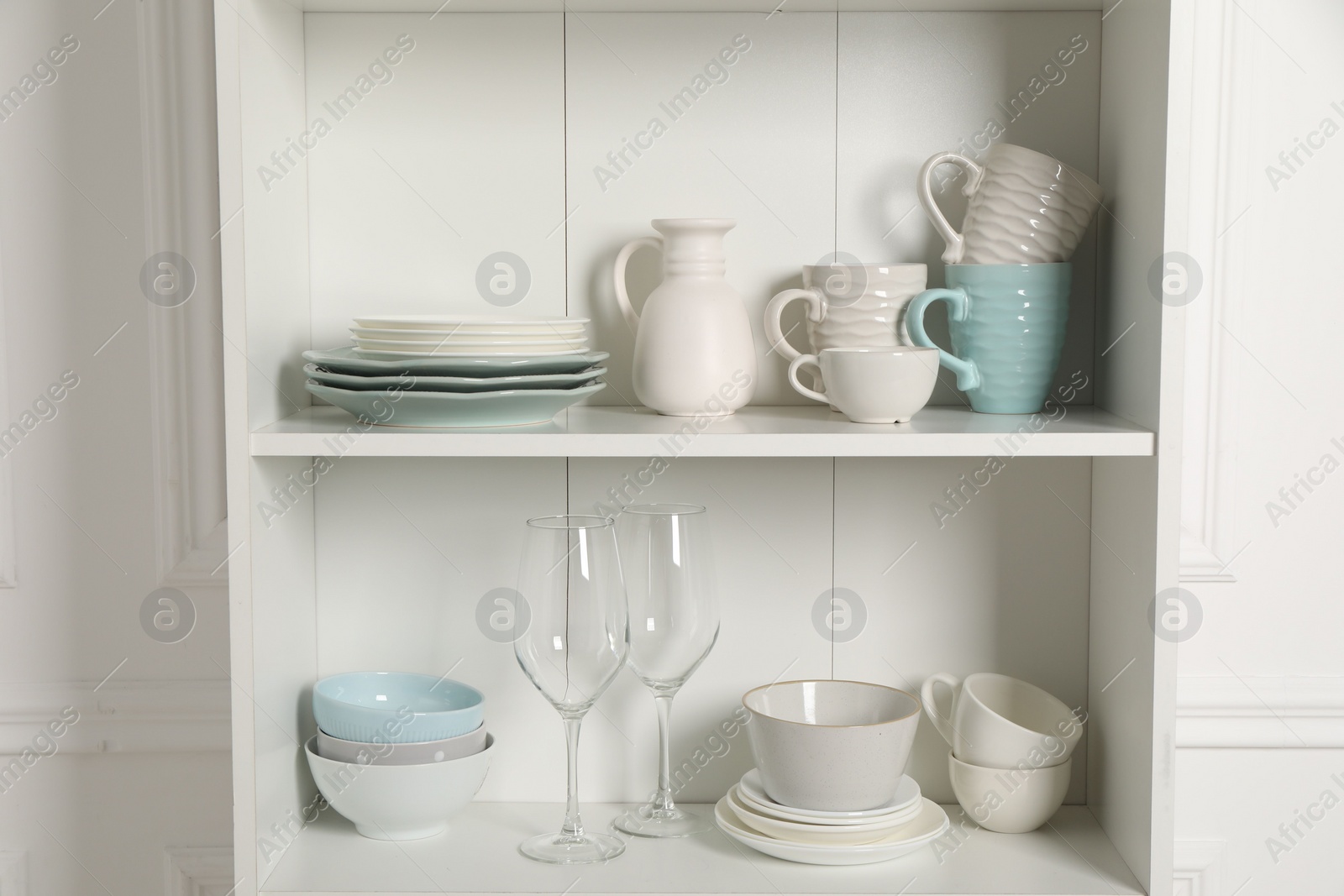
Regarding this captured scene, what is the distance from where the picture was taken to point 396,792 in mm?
943

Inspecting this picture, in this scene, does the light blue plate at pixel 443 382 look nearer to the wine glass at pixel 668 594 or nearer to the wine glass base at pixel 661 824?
the wine glass at pixel 668 594

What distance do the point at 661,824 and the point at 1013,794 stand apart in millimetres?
323

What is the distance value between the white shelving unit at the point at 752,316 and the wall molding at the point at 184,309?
147 millimetres

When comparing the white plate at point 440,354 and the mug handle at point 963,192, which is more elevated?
the mug handle at point 963,192

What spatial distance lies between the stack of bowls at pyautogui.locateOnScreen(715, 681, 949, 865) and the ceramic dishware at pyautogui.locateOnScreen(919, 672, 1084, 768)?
0.08m

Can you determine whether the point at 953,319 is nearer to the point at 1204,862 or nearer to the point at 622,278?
the point at 622,278

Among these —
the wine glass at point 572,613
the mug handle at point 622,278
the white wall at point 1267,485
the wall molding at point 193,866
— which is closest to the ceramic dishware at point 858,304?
the mug handle at point 622,278

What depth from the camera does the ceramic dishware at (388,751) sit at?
95cm

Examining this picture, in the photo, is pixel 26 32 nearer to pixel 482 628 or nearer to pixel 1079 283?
pixel 482 628

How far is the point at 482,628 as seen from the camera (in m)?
1.09

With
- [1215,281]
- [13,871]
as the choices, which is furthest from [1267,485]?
[13,871]

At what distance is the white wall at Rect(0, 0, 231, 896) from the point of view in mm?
1128

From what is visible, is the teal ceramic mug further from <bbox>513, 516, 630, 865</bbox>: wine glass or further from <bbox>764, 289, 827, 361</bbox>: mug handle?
<bbox>513, 516, 630, 865</bbox>: wine glass

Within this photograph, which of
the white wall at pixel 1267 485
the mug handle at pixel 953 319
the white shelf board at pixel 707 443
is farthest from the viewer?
the white wall at pixel 1267 485
